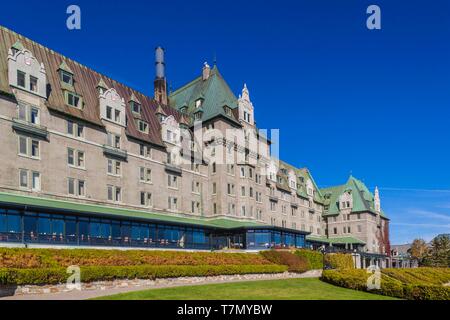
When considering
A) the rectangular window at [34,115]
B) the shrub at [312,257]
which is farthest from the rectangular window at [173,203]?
the rectangular window at [34,115]

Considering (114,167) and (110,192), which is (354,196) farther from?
(110,192)

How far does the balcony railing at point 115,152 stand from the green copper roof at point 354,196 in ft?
205

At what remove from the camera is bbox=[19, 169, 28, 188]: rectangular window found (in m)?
39.3

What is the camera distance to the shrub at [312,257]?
2069 inches

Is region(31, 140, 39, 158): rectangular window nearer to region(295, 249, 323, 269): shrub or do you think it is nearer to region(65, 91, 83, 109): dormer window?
region(65, 91, 83, 109): dormer window

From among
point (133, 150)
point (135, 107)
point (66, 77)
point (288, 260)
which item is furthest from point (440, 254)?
point (66, 77)

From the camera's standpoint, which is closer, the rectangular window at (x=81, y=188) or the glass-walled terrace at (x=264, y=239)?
the rectangular window at (x=81, y=188)

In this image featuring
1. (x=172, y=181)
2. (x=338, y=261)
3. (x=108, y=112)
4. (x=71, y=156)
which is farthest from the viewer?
(x=338, y=261)

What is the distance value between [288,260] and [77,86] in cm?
3050

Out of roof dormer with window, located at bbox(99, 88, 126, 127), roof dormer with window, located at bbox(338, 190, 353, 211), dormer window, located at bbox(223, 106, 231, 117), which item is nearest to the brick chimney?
dormer window, located at bbox(223, 106, 231, 117)

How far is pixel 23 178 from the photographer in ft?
130

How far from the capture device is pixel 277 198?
79.1 m

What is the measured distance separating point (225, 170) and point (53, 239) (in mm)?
31085

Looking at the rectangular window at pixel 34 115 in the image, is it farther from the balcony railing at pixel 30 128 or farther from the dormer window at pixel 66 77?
the dormer window at pixel 66 77
